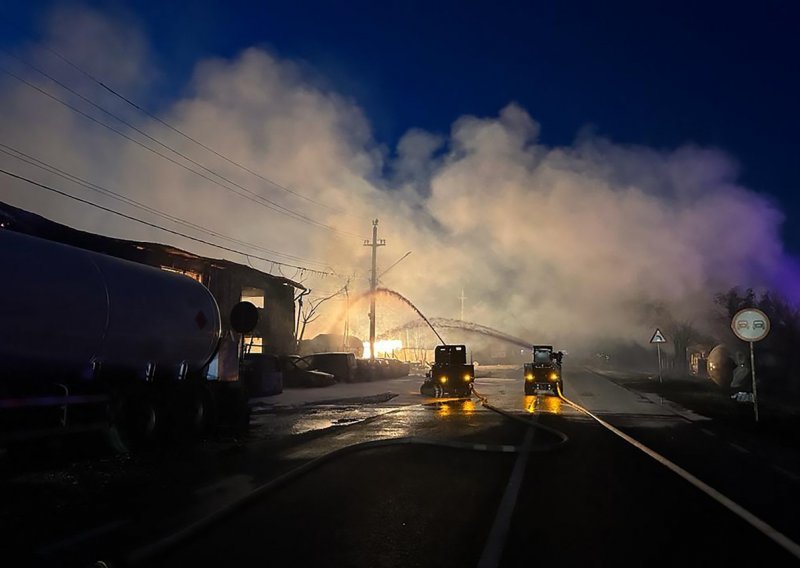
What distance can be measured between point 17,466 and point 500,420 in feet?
34.4

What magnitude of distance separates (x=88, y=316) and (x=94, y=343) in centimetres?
45

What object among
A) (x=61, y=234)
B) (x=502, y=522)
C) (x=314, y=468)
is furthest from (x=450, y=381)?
(x=502, y=522)

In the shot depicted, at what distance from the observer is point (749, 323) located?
1501 centimetres

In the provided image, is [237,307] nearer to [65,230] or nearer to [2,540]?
[65,230]

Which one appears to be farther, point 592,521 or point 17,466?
point 17,466

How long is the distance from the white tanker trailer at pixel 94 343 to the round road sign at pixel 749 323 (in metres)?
12.5

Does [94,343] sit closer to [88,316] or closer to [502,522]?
[88,316]

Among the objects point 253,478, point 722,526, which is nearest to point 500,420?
point 253,478

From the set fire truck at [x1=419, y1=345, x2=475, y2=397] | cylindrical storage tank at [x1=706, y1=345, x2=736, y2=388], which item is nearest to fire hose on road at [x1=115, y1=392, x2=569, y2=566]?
fire truck at [x1=419, y1=345, x2=475, y2=397]

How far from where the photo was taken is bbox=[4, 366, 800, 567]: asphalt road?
4.84 metres

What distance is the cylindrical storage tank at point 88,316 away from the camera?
826cm

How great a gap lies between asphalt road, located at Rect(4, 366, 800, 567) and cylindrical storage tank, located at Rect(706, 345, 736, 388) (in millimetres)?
25362

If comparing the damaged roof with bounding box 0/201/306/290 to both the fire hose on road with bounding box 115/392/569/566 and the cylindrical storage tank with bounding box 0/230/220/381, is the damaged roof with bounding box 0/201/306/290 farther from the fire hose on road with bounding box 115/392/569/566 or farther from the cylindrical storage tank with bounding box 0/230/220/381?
the fire hose on road with bounding box 115/392/569/566

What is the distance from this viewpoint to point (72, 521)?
5781mm
